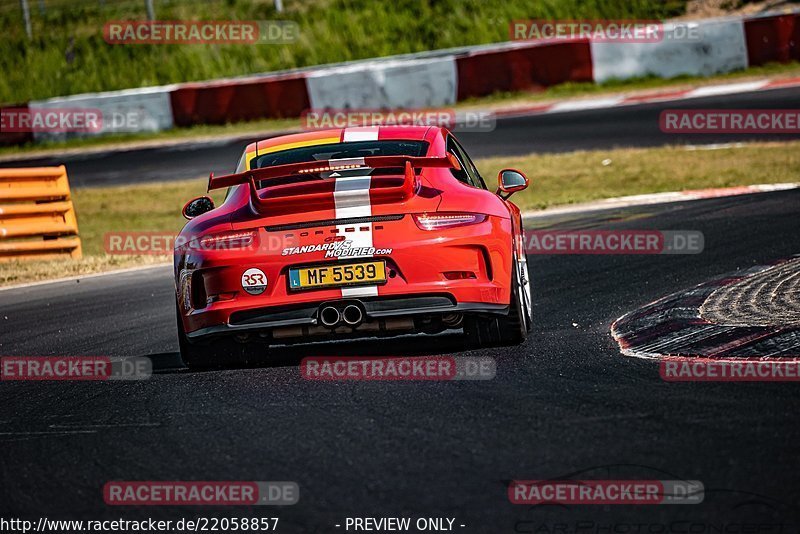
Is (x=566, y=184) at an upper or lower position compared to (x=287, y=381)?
lower

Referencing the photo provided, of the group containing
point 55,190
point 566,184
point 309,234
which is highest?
point 309,234

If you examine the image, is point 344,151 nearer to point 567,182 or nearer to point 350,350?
point 350,350

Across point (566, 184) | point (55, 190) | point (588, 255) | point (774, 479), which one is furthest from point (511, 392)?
point (566, 184)

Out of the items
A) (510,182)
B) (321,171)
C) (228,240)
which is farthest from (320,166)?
(510,182)

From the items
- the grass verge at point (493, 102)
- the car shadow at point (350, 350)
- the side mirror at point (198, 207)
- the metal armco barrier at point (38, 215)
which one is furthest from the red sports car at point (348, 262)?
the grass verge at point (493, 102)

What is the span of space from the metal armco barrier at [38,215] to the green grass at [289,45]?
1904cm

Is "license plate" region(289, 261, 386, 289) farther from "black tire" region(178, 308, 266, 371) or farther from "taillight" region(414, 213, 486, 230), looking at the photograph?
"black tire" region(178, 308, 266, 371)

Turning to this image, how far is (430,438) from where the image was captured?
4758 millimetres

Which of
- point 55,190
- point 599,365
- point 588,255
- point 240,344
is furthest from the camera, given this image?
point 55,190

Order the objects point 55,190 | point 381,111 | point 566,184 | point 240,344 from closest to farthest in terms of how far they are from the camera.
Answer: point 240,344, point 55,190, point 566,184, point 381,111

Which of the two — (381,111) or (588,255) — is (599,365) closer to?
(588,255)

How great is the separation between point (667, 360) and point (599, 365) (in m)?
0.30

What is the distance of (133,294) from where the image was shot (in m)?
10.8

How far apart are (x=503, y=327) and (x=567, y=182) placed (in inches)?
433
